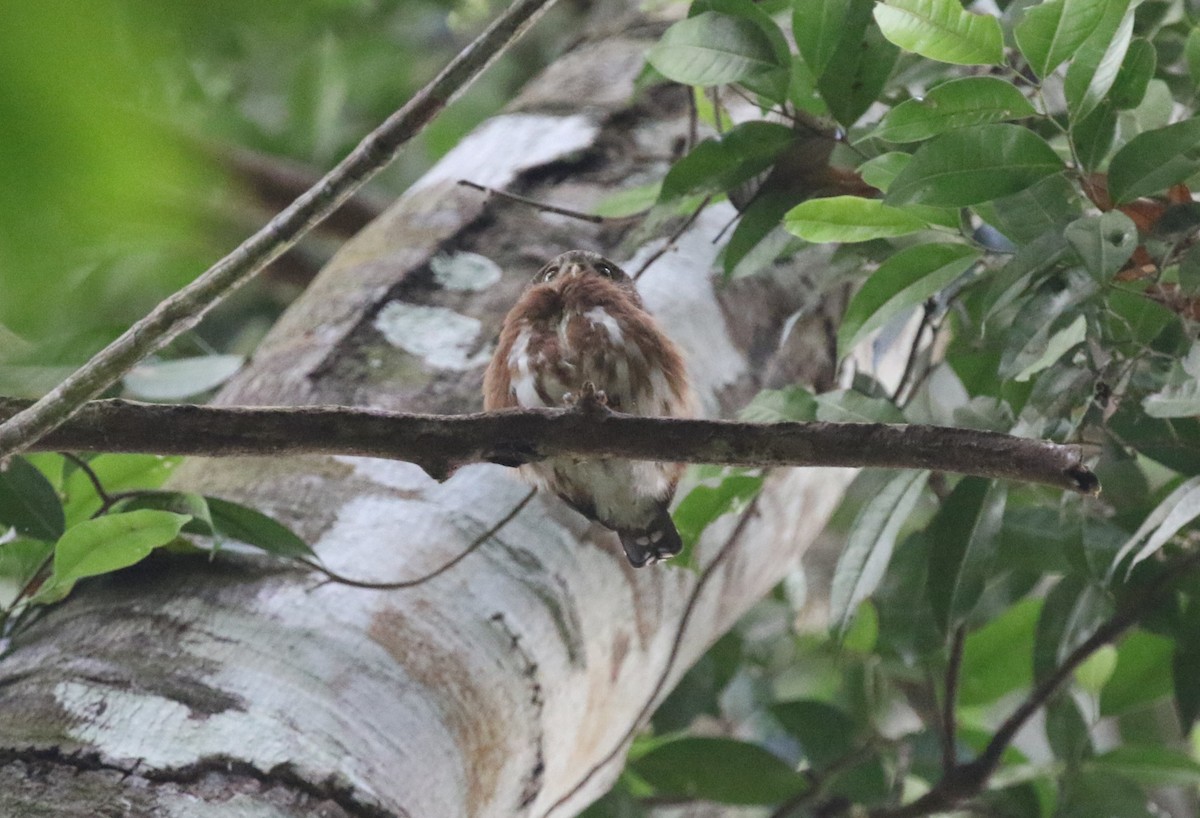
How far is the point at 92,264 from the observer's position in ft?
1.47

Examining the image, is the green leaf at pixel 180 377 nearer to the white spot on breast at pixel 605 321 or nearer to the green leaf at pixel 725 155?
the white spot on breast at pixel 605 321

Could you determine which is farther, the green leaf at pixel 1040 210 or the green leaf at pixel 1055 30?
Answer: the green leaf at pixel 1040 210

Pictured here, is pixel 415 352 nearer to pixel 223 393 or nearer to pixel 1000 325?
pixel 223 393

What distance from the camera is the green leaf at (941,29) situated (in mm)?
1551

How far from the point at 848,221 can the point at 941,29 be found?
31 cm

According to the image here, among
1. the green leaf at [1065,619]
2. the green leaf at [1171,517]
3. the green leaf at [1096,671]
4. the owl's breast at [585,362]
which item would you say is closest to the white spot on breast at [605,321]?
the owl's breast at [585,362]

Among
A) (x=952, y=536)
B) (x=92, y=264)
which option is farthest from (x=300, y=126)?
(x=92, y=264)

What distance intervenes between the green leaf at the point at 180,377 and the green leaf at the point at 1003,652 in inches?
76.2

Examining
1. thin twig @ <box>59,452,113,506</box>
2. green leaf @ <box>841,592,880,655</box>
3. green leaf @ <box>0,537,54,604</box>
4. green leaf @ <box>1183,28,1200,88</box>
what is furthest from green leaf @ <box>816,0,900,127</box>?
green leaf @ <box>841,592,880,655</box>

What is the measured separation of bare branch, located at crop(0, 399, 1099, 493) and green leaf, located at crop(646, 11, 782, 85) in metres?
0.72

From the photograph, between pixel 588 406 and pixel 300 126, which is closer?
pixel 588 406

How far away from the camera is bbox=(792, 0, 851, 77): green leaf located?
1828 mm

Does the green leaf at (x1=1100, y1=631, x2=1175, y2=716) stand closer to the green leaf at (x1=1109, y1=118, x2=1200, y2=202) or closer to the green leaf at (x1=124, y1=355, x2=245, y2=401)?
the green leaf at (x1=1109, y1=118, x2=1200, y2=202)

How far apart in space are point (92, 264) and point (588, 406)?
3.26ft
